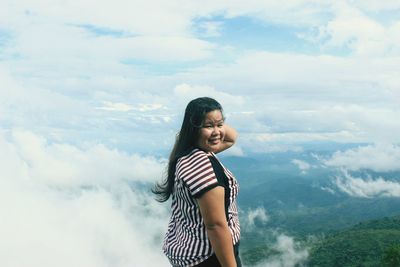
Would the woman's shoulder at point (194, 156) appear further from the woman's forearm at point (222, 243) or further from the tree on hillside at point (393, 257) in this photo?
the tree on hillside at point (393, 257)

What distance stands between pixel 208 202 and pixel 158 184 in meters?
0.95

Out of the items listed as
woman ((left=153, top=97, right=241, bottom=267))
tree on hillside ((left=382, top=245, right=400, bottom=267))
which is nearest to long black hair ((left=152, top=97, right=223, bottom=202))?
woman ((left=153, top=97, right=241, bottom=267))

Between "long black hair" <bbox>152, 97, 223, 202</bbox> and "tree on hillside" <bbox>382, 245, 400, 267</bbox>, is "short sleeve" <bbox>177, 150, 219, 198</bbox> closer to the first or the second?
"long black hair" <bbox>152, 97, 223, 202</bbox>

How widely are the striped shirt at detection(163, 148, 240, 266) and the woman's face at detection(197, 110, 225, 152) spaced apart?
4.3 inches

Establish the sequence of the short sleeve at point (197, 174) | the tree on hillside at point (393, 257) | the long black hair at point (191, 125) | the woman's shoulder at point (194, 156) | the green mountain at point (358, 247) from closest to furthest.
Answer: the short sleeve at point (197, 174)
the woman's shoulder at point (194, 156)
the long black hair at point (191, 125)
the tree on hillside at point (393, 257)
the green mountain at point (358, 247)

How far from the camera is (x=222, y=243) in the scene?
135 inches

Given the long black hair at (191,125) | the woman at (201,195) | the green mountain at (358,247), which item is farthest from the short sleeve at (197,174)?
the green mountain at (358,247)

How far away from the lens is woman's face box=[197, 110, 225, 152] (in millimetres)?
3813

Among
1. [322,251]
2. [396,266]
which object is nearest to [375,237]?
[322,251]

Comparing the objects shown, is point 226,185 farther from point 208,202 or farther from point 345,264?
point 345,264

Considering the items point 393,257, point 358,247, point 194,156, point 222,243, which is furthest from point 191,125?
point 358,247

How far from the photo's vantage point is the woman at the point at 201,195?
11.1 ft

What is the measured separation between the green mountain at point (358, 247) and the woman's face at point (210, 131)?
5426 inches

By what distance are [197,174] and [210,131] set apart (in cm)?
50
